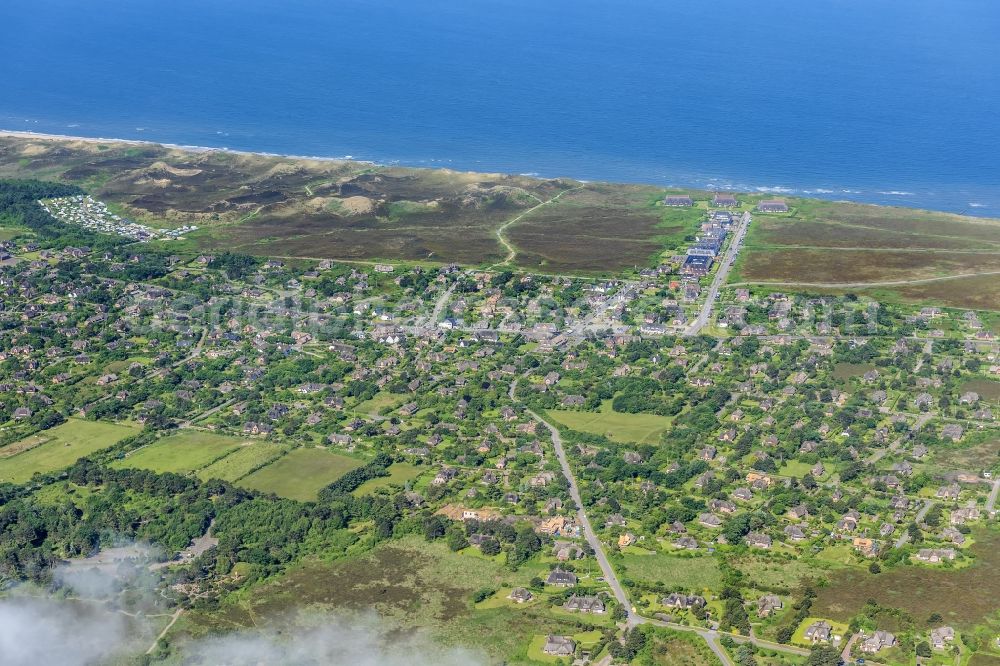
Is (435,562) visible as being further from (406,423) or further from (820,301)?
(820,301)

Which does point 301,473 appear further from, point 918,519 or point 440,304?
point 918,519

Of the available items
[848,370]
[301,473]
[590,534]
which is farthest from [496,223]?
[590,534]

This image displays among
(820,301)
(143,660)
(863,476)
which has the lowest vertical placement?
(143,660)

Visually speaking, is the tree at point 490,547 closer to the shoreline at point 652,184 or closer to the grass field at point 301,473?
the grass field at point 301,473

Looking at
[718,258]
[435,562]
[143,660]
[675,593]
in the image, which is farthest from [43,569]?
[718,258]

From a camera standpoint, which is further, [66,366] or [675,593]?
[66,366]

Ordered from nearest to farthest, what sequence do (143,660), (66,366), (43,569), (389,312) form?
1. (143,660)
2. (43,569)
3. (66,366)
4. (389,312)
